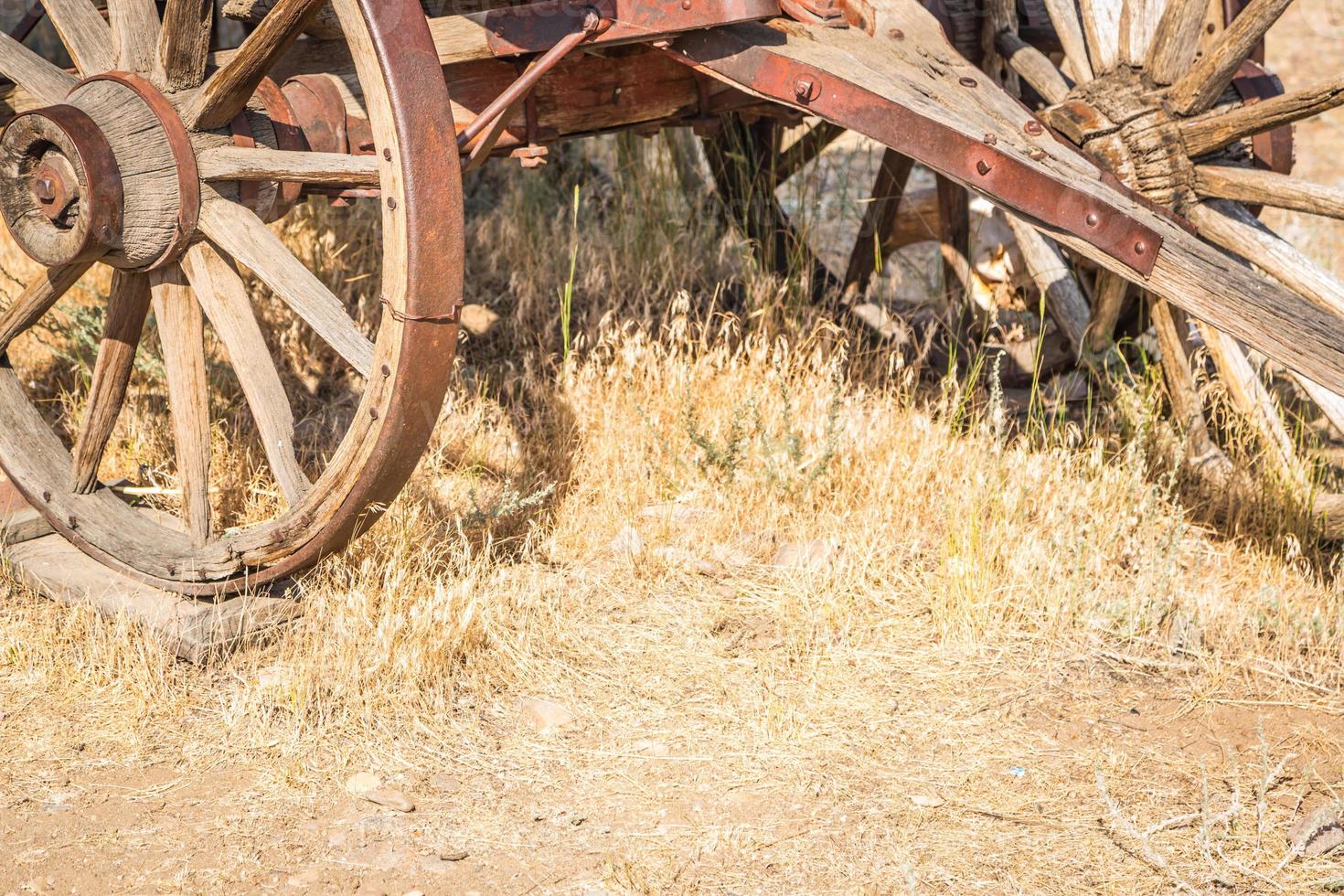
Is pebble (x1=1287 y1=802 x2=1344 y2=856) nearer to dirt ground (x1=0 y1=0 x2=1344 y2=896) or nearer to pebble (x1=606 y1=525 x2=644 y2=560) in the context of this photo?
dirt ground (x1=0 y1=0 x2=1344 y2=896)

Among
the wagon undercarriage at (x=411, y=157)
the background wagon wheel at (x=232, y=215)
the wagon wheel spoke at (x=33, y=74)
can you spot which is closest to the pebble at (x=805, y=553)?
the wagon undercarriage at (x=411, y=157)

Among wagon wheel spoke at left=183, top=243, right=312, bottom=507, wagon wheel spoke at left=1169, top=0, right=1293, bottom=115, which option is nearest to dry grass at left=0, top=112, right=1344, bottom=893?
wagon wheel spoke at left=183, top=243, right=312, bottom=507

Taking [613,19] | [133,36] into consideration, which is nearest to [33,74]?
[133,36]

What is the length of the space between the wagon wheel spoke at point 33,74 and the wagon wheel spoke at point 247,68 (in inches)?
13.8

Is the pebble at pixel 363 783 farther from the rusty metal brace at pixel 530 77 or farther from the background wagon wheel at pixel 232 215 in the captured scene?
the rusty metal brace at pixel 530 77

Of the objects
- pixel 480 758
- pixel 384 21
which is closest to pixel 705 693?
pixel 480 758

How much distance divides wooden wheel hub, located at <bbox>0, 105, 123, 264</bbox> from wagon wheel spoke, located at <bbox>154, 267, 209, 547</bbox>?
175mm

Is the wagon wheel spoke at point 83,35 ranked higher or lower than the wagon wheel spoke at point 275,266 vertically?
higher

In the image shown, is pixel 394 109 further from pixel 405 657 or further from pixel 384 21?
pixel 405 657

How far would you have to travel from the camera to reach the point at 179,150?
234cm

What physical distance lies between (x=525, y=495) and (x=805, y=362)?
105 centimetres

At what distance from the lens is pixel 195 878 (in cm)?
203

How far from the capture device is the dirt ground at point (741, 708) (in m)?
2.10

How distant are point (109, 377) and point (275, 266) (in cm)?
64
